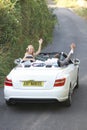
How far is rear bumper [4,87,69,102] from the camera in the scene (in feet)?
37.1

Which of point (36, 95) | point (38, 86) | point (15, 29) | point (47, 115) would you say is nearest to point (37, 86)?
point (38, 86)

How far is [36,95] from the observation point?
1132 cm

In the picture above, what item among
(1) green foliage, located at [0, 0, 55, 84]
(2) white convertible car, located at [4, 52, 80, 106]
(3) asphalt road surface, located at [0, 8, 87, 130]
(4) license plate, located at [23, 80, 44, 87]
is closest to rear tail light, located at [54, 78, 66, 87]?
(2) white convertible car, located at [4, 52, 80, 106]

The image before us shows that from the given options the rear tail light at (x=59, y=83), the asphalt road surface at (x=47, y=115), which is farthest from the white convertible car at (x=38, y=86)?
the asphalt road surface at (x=47, y=115)

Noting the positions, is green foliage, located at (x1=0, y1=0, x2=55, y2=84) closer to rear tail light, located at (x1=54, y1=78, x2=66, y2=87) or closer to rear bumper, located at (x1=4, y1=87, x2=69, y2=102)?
rear bumper, located at (x1=4, y1=87, x2=69, y2=102)

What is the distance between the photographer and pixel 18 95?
11.4 m

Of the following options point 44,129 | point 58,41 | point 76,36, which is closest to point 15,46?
point 44,129

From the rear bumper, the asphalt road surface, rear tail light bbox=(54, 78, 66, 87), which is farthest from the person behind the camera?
rear tail light bbox=(54, 78, 66, 87)

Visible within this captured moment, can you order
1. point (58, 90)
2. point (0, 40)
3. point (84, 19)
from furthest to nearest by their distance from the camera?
point (84, 19) → point (0, 40) → point (58, 90)

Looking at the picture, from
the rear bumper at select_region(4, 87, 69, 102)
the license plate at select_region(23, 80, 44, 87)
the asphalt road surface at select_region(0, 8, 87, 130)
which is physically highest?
the license plate at select_region(23, 80, 44, 87)

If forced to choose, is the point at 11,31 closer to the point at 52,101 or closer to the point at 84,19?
the point at 52,101

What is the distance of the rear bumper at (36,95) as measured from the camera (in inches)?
446

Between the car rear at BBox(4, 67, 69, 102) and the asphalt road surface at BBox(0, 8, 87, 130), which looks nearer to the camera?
the asphalt road surface at BBox(0, 8, 87, 130)

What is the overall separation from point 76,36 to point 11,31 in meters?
14.9
